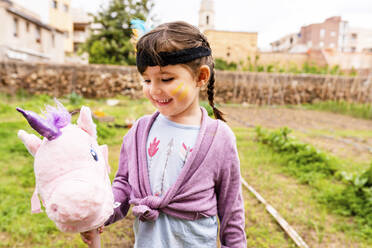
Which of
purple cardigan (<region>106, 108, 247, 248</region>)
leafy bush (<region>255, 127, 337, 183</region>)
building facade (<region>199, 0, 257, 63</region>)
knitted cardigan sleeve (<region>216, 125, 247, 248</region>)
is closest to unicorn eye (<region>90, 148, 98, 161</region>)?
purple cardigan (<region>106, 108, 247, 248</region>)

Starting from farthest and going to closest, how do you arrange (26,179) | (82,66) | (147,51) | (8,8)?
(8,8)
(82,66)
(26,179)
(147,51)

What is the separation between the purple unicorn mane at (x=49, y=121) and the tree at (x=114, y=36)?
54.4 feet

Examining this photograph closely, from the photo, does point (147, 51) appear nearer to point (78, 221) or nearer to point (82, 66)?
point (78, 221)

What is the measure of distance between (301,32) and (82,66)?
47.4m

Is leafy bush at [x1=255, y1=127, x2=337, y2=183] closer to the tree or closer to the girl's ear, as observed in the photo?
the girl's ear

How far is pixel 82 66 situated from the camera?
39.0 ft

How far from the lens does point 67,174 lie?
0.91 meters

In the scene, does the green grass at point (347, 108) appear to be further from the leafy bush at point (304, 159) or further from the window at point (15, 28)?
the window at point (15, 28)

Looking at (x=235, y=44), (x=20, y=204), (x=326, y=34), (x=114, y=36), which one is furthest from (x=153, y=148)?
(x=326, y=34)

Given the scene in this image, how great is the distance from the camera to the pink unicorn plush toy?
2.83 feet

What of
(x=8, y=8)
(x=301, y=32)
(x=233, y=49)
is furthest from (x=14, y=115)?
(x=301, y=32)

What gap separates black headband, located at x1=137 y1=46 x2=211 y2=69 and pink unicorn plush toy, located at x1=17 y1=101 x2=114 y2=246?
36cm

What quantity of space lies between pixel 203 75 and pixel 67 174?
2.15ft

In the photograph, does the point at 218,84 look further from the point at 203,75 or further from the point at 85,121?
the point at 85,121
